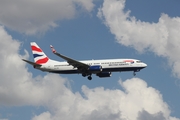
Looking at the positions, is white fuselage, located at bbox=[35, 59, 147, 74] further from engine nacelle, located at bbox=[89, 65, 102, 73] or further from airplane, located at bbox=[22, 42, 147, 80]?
engine nacelle, located at bbox=[89, 65, 102, 73]

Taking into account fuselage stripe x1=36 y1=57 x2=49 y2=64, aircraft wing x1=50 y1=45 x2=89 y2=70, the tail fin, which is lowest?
aircraft wing x1=50 y1=45 x2=89 y2=70

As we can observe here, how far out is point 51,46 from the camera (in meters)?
114

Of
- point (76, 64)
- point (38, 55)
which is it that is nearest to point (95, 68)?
point (76, 64)

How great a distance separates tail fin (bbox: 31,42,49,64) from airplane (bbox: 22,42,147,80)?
2432 millimetres

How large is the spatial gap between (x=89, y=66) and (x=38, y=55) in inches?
1037

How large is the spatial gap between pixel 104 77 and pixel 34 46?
3149 centimetres

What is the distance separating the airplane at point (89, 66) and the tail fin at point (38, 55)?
7.98 ft

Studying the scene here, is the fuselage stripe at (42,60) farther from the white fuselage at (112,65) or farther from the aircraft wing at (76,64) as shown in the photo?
the aircraft wing at (76,64)

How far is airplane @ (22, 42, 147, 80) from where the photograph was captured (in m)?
121

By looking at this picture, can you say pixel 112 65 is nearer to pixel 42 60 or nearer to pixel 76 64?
pixel 76 64

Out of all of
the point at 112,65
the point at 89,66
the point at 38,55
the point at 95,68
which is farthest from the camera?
the point at 38,55

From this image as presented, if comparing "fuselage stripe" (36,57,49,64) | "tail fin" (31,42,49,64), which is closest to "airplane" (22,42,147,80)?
"fuselage stripe" (36,57,49,64)

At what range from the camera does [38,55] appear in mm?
143625

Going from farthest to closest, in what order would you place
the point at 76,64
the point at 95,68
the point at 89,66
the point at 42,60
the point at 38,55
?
the point at 38,55 < the point at 42,60 < the point at 89,66 < the point at 76,64 < the point at 95,68
